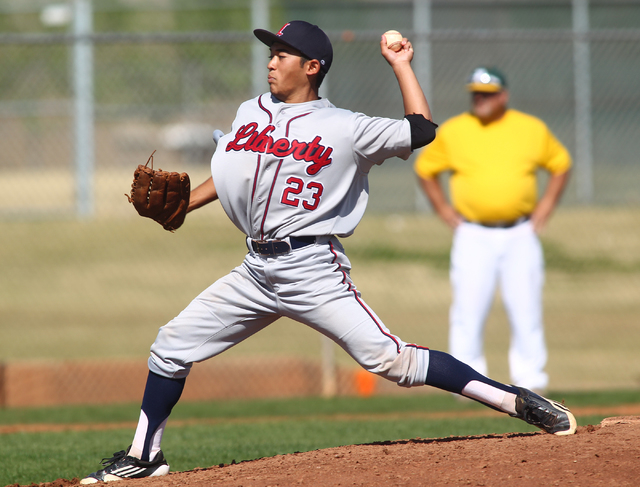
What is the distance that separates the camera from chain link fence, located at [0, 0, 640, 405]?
7.33 m

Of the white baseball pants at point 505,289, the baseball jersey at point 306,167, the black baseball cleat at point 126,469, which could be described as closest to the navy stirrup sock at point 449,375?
the baseball jersey at point 306,167

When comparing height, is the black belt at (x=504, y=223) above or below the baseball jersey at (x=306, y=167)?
below

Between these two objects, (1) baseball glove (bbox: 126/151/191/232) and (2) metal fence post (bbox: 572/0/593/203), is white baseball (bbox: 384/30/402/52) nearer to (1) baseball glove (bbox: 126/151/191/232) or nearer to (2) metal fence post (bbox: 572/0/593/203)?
(1) baseball glove (bbox: 126/151/191/232)

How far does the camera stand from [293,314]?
3.34m

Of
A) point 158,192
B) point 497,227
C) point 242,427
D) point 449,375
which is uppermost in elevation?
point 158,192

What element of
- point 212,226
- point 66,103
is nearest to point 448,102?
point 212,226

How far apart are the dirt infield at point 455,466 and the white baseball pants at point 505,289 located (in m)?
2.24

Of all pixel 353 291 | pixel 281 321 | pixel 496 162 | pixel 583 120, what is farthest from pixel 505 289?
pixel 281 321

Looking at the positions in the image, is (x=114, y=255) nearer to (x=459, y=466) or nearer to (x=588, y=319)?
(x=588, y=319)

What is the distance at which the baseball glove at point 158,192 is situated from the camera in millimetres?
3396

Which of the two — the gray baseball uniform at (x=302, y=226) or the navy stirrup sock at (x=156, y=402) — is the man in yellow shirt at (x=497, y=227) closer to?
the gray baseball uniform at (x=302, y=226)

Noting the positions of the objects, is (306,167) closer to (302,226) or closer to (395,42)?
(302,226)

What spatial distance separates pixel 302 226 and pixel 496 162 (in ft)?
9.30

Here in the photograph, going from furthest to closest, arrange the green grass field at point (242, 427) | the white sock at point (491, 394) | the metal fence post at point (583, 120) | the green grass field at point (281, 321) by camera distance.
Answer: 1. the metal fence post at point (583, 120)
2. the green grass field at point (281, 321)
3. the green grass field at point (242, 427)
4. the white sock at point (491, 394)
